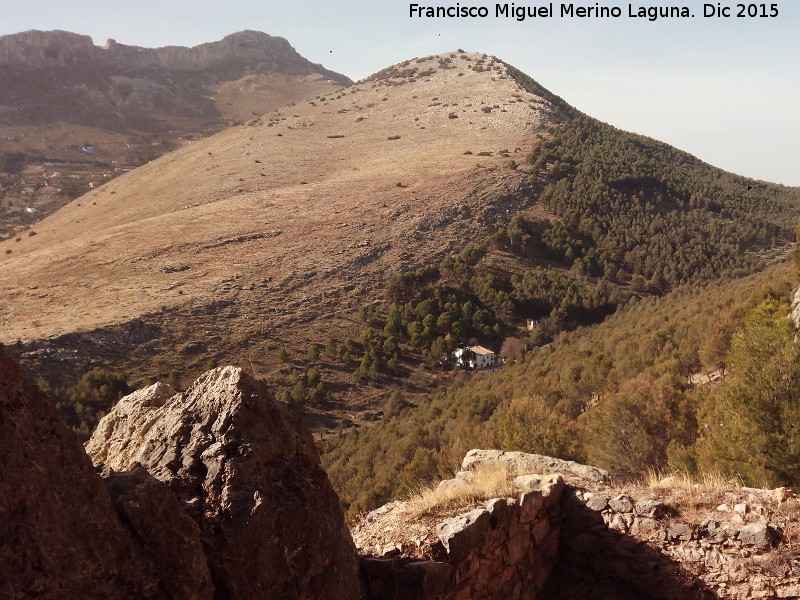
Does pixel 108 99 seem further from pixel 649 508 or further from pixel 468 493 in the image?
pixel 649 508

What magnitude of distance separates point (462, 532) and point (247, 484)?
10.2 feet

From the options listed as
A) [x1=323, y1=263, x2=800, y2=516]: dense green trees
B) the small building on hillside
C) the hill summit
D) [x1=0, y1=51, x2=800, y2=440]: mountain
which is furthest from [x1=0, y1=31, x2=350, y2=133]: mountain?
[x1=323, y1=263, x2=800, y2=516]: dense green trees

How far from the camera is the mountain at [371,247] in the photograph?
119 feet

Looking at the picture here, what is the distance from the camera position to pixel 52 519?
3.53 meters

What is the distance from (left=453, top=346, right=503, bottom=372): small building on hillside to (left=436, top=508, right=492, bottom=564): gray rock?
3324 cm

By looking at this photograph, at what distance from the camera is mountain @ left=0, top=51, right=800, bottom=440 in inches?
1425

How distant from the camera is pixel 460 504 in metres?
7.84

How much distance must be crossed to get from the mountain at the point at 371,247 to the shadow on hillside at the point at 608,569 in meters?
24.3

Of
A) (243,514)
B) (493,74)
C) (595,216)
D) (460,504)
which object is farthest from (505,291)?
(493,74)

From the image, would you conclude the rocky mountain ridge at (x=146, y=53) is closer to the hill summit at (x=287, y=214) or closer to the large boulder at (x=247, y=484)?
the hill summit at (x=287, y=214)

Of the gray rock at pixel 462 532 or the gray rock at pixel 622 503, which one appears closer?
the gray rock at pixel 462 532

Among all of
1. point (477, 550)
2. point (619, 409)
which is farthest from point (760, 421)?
point (477, 550)

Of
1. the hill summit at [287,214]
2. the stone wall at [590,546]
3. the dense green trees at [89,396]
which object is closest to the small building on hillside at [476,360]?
the hill summit at [287,214]

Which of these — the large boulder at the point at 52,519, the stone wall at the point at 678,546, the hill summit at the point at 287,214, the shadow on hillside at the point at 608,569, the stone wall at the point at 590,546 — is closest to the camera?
the large boulder at the point at 52,519
